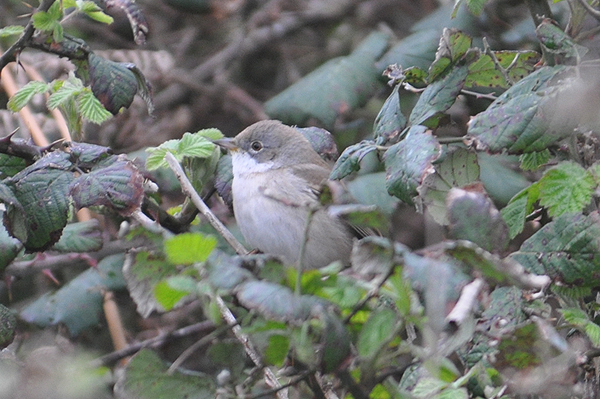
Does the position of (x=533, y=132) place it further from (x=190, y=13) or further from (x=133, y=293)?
(x=190, y=13)

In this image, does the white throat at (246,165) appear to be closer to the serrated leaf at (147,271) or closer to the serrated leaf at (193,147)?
the serrated leaf at (193,147)

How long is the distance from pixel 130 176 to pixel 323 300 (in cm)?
85

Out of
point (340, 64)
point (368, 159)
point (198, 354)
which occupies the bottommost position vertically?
point (198, 354)

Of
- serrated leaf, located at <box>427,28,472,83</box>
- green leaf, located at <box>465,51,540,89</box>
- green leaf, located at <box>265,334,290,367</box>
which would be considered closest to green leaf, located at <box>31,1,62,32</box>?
serrated leaf, located at <box>427,28,472,83</box>

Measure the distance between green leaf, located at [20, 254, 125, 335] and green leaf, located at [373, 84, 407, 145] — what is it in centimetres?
187

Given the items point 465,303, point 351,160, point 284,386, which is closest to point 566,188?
point 351,160

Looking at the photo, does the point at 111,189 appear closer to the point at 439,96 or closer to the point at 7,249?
the point at 7,249

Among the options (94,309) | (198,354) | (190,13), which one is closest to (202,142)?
(94,309)

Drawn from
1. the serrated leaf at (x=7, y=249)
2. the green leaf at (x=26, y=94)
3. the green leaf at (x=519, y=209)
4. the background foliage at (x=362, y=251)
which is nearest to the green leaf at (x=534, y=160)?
the background foliage at (x=362, y=251)

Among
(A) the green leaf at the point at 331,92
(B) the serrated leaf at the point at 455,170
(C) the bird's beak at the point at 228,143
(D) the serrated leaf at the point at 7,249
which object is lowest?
(A) the green leaf at the point at 331,92

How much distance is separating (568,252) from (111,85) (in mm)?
1416

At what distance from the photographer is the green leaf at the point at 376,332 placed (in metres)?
1.26

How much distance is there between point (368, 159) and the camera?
158 inches

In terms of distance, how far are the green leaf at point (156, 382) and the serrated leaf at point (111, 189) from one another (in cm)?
55
